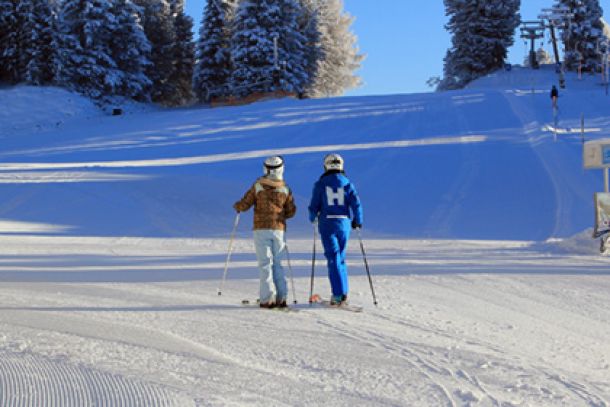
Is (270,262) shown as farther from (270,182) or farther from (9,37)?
(9,37)

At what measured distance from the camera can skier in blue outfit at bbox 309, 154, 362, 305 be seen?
278 inches

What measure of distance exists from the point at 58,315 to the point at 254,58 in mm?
47931

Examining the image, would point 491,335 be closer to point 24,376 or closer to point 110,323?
point 110,323

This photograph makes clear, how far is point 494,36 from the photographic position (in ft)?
198

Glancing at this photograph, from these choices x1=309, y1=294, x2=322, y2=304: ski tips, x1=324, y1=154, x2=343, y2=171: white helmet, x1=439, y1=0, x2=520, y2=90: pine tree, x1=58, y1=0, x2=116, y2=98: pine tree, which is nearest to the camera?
x1=324, y1=154, x2=343, y2=171: white helmet

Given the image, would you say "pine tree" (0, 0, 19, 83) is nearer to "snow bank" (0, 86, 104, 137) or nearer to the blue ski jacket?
"snow bank" (0, 86, 104, 137)

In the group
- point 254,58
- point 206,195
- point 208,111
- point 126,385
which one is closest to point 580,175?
point 206,195

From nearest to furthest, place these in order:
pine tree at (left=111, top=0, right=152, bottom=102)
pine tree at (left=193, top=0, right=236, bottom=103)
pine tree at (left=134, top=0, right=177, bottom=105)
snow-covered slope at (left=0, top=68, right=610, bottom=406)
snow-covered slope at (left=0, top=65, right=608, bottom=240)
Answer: snow-covered slope at (left=0, top=68, right=610, bottom=406) < snow-covered slope at (left=0, top=65, right=608, bottom=240) < pine tree at (left=111, top=0, right=152, bottom=102) < pine tree at (left=193, top=0, right=236, bottom=103) < pine tree at (left=134, top=0, right=177, bottom=105)

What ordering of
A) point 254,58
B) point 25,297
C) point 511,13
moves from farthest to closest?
point 511,13, point 254,58, point 25,297

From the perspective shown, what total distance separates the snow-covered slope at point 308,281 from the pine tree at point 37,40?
81.1 ft

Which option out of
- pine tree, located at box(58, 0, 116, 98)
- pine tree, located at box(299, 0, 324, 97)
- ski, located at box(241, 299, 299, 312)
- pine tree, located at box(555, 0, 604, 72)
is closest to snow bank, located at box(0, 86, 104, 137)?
pine tree, located at box(58, 0, 116, 98)

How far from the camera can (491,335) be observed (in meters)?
5.98

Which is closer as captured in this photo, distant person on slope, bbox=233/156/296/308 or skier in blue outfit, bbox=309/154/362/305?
distant person on slope, bbox=233/156/296/308

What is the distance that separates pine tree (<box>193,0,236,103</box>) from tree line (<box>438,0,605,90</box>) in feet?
64.6
